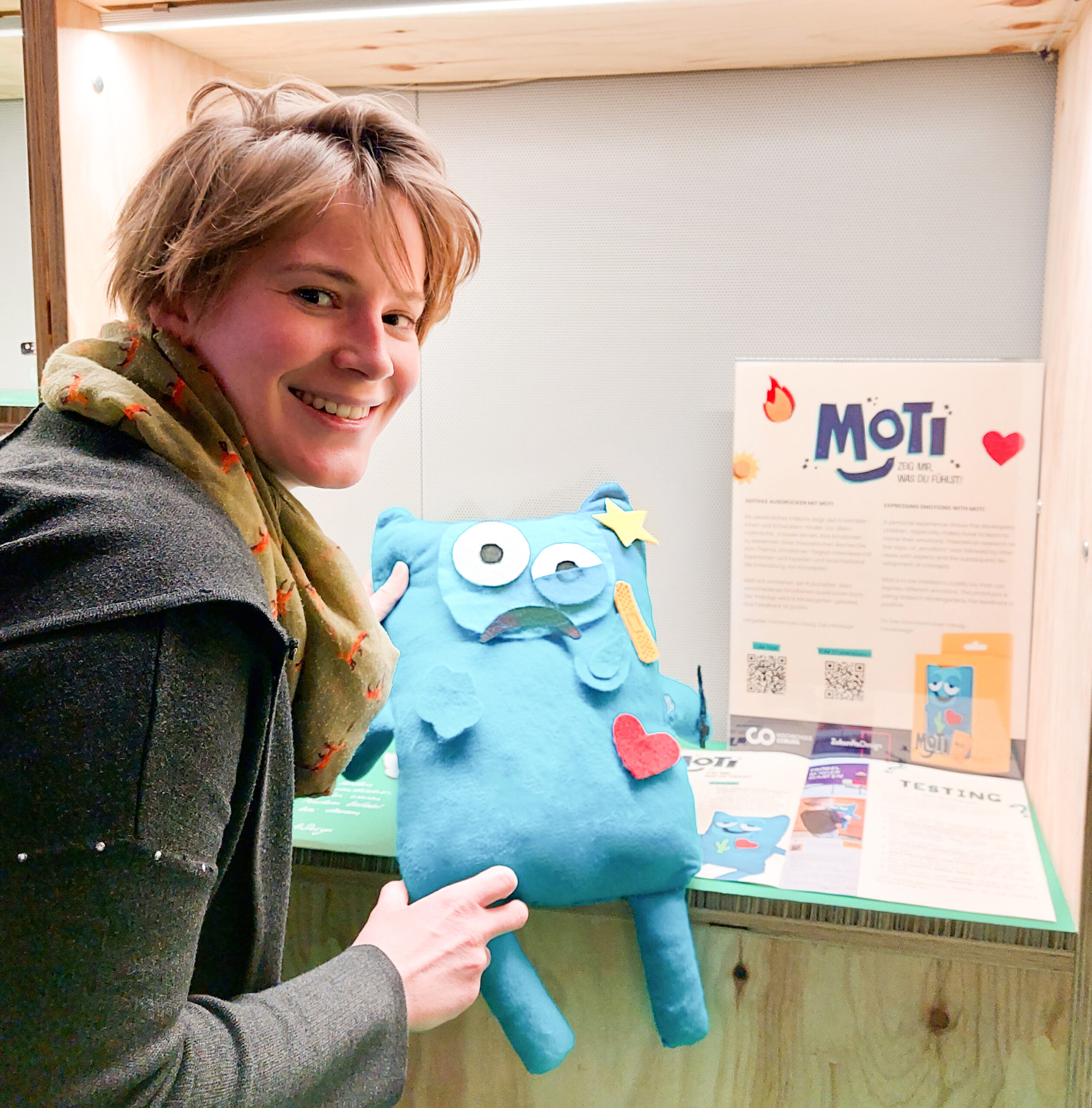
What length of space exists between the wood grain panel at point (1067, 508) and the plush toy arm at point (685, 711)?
40cm

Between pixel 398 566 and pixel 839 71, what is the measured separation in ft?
2.62

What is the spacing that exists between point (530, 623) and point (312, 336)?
50 cm

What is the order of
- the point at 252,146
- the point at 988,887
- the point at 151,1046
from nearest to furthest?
the point at 151,1046 → the point at 252,146 → the point at 988,887

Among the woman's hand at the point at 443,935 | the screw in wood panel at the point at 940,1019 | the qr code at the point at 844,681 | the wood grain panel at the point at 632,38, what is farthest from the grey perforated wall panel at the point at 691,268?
the woman's hand at the point at 443,935

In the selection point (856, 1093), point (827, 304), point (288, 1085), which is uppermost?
point (827, 304)

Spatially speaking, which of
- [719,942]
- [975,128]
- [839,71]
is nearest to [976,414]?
[975,128]

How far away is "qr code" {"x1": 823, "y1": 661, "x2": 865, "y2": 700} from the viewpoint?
52.0 inches

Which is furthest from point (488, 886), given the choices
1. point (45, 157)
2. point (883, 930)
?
point (45, 157)

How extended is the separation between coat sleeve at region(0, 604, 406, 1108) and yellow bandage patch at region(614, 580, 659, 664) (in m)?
0.63

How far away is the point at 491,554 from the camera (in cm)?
119

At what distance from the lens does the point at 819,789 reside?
4.07ft

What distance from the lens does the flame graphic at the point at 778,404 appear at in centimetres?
131

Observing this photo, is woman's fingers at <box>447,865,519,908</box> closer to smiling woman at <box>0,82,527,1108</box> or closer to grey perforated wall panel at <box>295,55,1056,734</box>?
smiling woman at <box>0,82,527,1108</box>

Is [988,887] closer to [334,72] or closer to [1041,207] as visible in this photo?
[1041,207]
